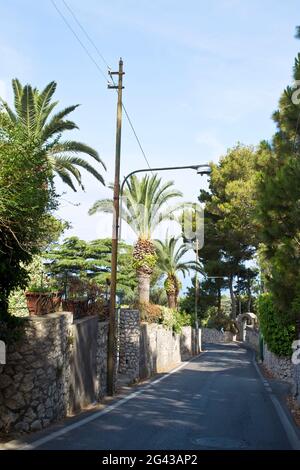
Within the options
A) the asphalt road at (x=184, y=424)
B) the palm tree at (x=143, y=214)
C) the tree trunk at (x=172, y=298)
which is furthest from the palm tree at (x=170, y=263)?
the asphalt road at (x=184, y=424)

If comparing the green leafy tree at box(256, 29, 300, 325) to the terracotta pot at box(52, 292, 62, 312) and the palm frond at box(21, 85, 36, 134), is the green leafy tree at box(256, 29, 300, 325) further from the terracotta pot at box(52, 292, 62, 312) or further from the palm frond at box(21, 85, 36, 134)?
the palm frond at box(21, 85, 36, 134)

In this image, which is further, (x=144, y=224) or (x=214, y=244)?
(x=214, y=244)

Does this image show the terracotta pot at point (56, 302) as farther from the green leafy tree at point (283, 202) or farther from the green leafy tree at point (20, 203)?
the green leafy tree at point (283, 202)

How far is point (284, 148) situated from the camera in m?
15.7

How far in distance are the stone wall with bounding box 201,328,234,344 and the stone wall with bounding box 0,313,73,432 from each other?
66.5 meters

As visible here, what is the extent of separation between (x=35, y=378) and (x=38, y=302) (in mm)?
3702

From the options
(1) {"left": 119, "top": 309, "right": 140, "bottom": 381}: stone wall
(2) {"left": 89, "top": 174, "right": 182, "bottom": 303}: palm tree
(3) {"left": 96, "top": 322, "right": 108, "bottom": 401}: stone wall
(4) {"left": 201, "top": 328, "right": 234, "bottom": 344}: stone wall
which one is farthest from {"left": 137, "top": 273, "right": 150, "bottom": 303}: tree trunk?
(4) {"left": 201, "top": 328, "right": 234, "bottom": 344}: stone wall

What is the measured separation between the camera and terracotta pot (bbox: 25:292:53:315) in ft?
43.6

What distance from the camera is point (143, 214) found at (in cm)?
3028


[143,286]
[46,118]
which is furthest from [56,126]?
[143,286]
